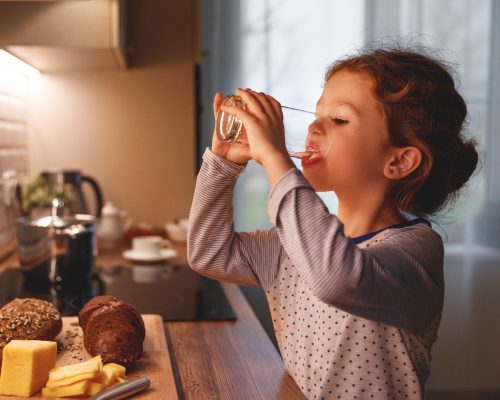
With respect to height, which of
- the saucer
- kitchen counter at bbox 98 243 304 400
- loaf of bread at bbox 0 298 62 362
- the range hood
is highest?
the range hood

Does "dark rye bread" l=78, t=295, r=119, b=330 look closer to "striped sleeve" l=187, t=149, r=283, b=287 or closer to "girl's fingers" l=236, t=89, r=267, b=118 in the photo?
"striped sleeve" l=187, t=149, r=283, b=287

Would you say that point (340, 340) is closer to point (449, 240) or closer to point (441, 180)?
point (441, 180)

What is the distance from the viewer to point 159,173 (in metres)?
2.58

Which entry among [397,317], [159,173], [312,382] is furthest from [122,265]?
[397,317]

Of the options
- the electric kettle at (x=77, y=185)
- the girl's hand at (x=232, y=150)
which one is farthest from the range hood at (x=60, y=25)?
the girl's hand at (x=232, y=150)

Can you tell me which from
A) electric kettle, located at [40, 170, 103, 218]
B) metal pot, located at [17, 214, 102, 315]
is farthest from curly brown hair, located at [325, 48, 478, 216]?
electric kettle, located at [40, 170, 103, 218]

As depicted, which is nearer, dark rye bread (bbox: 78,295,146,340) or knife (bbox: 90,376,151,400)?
knife (bbox: 90,376,151,400)

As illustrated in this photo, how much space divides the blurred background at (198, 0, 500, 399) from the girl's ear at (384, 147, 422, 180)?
3.52 ft

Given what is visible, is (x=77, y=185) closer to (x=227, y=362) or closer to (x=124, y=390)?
(x=227, y=362)

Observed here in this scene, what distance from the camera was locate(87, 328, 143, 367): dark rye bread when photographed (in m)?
0.99

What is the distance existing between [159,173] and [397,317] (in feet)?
5.77

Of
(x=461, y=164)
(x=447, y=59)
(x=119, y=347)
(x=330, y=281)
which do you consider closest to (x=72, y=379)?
(x=119, y=347)

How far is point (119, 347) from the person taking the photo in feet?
3.25

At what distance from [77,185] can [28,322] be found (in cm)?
125
